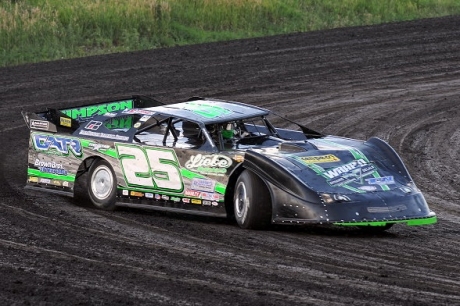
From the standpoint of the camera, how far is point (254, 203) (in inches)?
428

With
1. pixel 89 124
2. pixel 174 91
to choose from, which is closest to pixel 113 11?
pixel 174 91

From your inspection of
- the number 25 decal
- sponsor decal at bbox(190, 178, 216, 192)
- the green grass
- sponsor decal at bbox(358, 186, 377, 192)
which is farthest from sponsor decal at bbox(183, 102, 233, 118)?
the green grass

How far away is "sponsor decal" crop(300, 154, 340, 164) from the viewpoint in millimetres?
11188

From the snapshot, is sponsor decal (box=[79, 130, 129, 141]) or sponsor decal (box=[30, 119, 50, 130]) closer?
sponsor decal (box=[79, 130, 129, 141])

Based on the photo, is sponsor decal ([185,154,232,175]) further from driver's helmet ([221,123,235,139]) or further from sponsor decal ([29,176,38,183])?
sponsor decal ([29,176,38,183])

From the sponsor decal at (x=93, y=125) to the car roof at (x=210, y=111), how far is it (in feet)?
2.16

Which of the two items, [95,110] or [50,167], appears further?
[95,110]

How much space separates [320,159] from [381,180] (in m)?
0.65

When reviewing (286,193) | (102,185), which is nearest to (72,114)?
(102,185)

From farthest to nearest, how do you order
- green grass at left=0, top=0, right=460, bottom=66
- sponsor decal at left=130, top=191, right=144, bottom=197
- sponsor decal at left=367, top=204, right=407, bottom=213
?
green grass at left=0, top=0, right=460, bottom=66 < sponsor decal at left=130, top=191, right=144, bottom=197 < sponsor decal at left=367, top=204, right=407, bottom=213

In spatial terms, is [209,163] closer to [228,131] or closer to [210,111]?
[228,131]

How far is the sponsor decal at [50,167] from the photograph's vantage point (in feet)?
42.1

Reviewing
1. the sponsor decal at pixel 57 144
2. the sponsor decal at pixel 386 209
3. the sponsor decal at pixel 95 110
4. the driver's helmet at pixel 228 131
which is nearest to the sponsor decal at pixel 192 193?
the driver's helmet at pixel 228 131

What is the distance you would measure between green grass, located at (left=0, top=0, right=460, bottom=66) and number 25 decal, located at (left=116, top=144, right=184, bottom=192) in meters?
12.6
